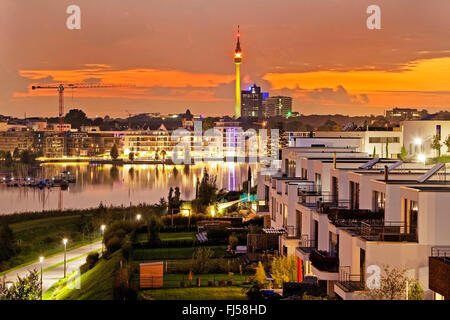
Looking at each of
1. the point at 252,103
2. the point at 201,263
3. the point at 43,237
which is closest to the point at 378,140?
the point at 43,237

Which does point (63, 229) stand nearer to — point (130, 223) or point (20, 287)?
point (130, 223)

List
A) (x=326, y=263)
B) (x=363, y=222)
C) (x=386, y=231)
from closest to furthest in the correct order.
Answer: (x=386, y=231)
(x=363, y=222)
(x=326, y=263)

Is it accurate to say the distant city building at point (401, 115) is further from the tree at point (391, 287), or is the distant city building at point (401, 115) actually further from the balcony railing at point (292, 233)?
the tree at point (391, 287)

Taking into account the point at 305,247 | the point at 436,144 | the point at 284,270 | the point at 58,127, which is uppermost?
the point at 58,127

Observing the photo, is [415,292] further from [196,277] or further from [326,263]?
[196,277]

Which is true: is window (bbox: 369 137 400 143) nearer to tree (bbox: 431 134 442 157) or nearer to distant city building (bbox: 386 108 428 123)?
tree (bbox: 431 134 442 157)

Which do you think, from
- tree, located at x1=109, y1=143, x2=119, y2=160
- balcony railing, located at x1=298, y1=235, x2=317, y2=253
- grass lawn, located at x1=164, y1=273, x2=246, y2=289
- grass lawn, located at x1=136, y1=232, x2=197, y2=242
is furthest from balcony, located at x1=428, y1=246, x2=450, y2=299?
tree, located at x1=109, y1=143, x2=119, y2=160

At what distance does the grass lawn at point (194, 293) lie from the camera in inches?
227

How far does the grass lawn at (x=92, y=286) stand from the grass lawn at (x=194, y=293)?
1.44ft

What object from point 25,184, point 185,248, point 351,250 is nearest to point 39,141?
point 25,184

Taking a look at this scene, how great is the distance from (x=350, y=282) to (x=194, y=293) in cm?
184

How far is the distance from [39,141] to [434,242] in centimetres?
6220

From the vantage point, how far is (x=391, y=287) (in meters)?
3.94

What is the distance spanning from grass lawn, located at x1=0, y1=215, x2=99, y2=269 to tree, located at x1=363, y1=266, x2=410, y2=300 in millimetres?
6870
